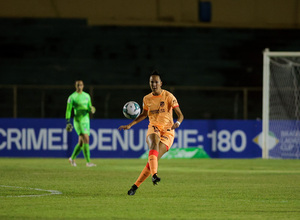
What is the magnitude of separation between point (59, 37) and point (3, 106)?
5.49 meters

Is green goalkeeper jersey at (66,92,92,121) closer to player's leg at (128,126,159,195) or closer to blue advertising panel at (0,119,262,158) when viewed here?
blue advertising panel at (0,119,262,158)

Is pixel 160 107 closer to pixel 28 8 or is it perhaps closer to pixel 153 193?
pixel 153 193

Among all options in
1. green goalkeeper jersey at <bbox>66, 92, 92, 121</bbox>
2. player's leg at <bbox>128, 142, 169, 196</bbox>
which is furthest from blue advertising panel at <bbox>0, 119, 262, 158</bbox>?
player's leg at <bbox>128, 142, 169, 196</bbox>

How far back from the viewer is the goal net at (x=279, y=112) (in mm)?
24328

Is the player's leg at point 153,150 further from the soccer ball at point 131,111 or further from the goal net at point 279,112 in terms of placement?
the goal net at point 279,112

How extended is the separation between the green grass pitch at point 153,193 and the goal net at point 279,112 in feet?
13.9

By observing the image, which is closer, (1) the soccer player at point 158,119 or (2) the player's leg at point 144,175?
(2) the player's leg at point 144,175

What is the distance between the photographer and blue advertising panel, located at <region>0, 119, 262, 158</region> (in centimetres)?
2495

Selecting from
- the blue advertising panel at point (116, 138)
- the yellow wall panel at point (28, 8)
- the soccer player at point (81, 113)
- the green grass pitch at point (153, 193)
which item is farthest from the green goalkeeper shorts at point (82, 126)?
the yellow wall panel at point (28, 8)

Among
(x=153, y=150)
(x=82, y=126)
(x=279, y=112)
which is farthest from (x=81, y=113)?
(x=153, y=150)

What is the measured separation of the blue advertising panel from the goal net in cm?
73

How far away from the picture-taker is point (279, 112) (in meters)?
25.0

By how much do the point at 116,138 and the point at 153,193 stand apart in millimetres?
12929

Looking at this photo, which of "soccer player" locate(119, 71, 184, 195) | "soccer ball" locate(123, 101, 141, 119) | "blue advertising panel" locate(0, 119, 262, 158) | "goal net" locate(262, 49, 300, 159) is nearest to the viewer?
"soccer player" locate(119, 71, 184, 195)
